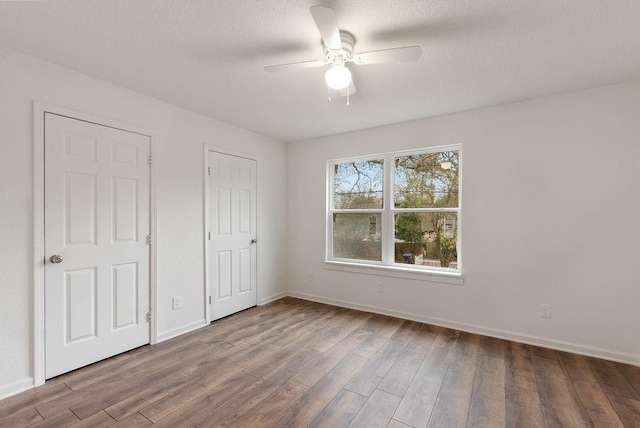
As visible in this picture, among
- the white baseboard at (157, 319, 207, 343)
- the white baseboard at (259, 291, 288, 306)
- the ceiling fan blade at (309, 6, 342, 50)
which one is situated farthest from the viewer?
the white baseboard at (259, 291, 288, 306)

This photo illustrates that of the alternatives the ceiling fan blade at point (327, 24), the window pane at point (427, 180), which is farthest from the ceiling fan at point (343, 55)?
the window pane at point (427, 180)

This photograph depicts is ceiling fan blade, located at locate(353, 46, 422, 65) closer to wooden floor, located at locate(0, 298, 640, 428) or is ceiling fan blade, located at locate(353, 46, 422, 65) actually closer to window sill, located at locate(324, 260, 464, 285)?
wooden floor, located at locate(0, 298, 640, 428)

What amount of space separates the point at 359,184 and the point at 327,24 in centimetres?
264

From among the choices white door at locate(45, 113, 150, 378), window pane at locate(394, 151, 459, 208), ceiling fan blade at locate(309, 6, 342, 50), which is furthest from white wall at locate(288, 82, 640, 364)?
white door at locate(45, 113, 150, 378)

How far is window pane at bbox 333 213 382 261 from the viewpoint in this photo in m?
3.86

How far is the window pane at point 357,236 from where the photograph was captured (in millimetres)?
3859

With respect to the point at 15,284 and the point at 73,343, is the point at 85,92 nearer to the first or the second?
the point at 15,284

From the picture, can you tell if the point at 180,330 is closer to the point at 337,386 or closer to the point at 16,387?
the point at 16,387

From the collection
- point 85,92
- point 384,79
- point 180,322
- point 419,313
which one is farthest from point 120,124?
point 419,313

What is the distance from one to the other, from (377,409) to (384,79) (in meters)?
2.46

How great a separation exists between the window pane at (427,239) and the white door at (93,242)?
9.34ft

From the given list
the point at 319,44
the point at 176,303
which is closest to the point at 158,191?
the point at 176,303

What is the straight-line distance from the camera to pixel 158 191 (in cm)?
284

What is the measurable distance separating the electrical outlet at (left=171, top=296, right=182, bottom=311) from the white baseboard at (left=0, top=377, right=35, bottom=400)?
3.59 ft
